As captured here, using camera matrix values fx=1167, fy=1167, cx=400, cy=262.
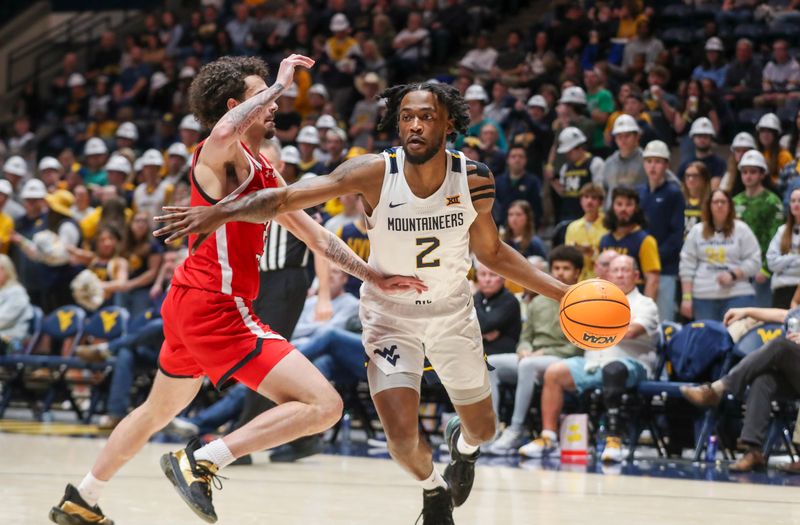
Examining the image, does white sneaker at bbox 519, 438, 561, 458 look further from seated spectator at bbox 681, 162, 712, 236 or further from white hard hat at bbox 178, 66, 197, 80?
white hard hat at bbox 178, 66, 197, 80

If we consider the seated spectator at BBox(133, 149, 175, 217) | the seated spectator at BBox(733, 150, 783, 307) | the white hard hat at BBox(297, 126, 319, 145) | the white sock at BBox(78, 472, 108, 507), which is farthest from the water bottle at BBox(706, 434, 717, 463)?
the seated spectator at BBox(133, 149, 175, 217)

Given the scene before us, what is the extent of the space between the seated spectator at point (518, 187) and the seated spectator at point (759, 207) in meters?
2.29

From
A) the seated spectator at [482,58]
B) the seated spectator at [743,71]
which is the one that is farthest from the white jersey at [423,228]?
the seated spectator at [482,58]

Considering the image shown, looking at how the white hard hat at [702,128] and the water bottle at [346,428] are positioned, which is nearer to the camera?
the water bottle at [346,428]

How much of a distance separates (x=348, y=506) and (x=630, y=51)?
9801 mm

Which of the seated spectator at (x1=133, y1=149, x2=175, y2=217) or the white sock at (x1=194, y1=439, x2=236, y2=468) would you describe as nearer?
the white sock at (x1=194, y1=439, x2=236, y2=468)

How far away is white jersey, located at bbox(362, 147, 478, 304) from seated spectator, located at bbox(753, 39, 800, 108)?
889 cm

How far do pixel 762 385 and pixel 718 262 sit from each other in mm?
1961

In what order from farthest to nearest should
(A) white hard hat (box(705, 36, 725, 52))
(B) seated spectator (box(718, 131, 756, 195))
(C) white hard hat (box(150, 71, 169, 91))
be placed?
(C) white hard hat (box(150, 71, 169, 91)), (A) white hard hat (box(705, 36, 725, 52)), (B) seated spectator (box(718, 131, 756, 195))

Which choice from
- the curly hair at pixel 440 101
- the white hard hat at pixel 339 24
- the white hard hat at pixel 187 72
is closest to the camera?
the curly hair at pixel 440 101

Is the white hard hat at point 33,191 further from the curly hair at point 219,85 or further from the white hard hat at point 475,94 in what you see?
the curly hair at point 219,85

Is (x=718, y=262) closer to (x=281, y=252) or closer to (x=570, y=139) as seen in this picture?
(x=570, y=139)

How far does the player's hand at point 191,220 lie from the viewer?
476cm

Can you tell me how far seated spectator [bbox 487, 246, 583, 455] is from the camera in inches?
377
